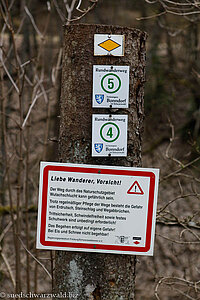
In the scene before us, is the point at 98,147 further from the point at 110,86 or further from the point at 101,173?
the point at 110,86

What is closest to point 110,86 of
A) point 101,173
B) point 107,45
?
point 107,45

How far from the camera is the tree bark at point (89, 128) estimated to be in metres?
1.74

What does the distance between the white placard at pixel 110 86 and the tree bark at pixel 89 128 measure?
2 cm

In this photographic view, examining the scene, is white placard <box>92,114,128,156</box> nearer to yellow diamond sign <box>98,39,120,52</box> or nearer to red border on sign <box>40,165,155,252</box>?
red border on sign <box>40,165,155,252</box>

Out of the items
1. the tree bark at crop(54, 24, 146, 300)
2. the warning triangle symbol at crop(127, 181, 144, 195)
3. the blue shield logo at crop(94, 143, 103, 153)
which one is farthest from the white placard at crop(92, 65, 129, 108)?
the warning triangle symbol at crop(127, 181, 144, 195)

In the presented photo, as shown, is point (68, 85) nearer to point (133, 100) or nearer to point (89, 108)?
point (89, 108)

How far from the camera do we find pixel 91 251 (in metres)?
1.75

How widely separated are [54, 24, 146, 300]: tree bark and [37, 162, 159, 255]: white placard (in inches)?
1.6

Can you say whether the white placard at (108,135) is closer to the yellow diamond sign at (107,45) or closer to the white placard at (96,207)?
the white placard at (96,207)

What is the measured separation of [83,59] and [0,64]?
4.57ft

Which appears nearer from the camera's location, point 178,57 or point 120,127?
point 120,127

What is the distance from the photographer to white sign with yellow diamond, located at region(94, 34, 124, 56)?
5.69 feet

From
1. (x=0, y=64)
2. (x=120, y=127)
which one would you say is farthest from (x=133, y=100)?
(x=0, y=64)

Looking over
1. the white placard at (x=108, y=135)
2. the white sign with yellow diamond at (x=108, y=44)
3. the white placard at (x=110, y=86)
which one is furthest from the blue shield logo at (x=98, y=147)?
the white sign with yellow diamond at (x=108, y=44)
